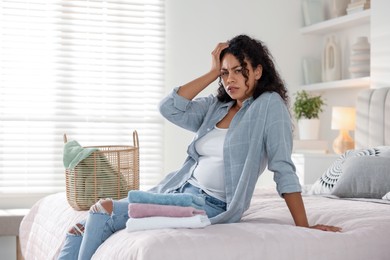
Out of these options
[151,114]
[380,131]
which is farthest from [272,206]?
[151,114]

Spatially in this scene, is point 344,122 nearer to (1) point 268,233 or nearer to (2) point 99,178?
(2) point 99,178

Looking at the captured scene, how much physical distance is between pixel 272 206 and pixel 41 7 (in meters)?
3.01

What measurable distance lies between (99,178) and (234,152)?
2.64 ft

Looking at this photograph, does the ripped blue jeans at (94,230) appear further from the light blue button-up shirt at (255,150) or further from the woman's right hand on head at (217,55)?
the woman's right hand on head at (217,55)

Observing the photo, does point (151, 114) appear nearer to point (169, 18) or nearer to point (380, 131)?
point (169, 18)

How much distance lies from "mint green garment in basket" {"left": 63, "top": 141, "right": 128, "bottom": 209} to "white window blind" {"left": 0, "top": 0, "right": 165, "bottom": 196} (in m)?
2.30

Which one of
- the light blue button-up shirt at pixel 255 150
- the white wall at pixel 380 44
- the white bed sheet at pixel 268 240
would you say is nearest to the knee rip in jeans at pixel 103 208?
the white bed sheet at pixel 268 240

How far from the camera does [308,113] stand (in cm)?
556

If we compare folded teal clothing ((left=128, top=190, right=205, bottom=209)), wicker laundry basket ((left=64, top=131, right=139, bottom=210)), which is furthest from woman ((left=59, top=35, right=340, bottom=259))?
wicker laundry basket ((left=64, top=131, right=139, bottom=210))

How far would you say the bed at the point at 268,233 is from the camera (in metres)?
2.19

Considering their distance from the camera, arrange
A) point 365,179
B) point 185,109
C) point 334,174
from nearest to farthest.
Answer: point 185,109
point 365,179
point 334,174

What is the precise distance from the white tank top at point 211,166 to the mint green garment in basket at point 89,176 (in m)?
0.55

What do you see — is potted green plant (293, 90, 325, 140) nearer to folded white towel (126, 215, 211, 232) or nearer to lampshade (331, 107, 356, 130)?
lampshade (331, 107, 356, 130)

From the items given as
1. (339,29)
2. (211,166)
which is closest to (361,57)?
(339,29)
